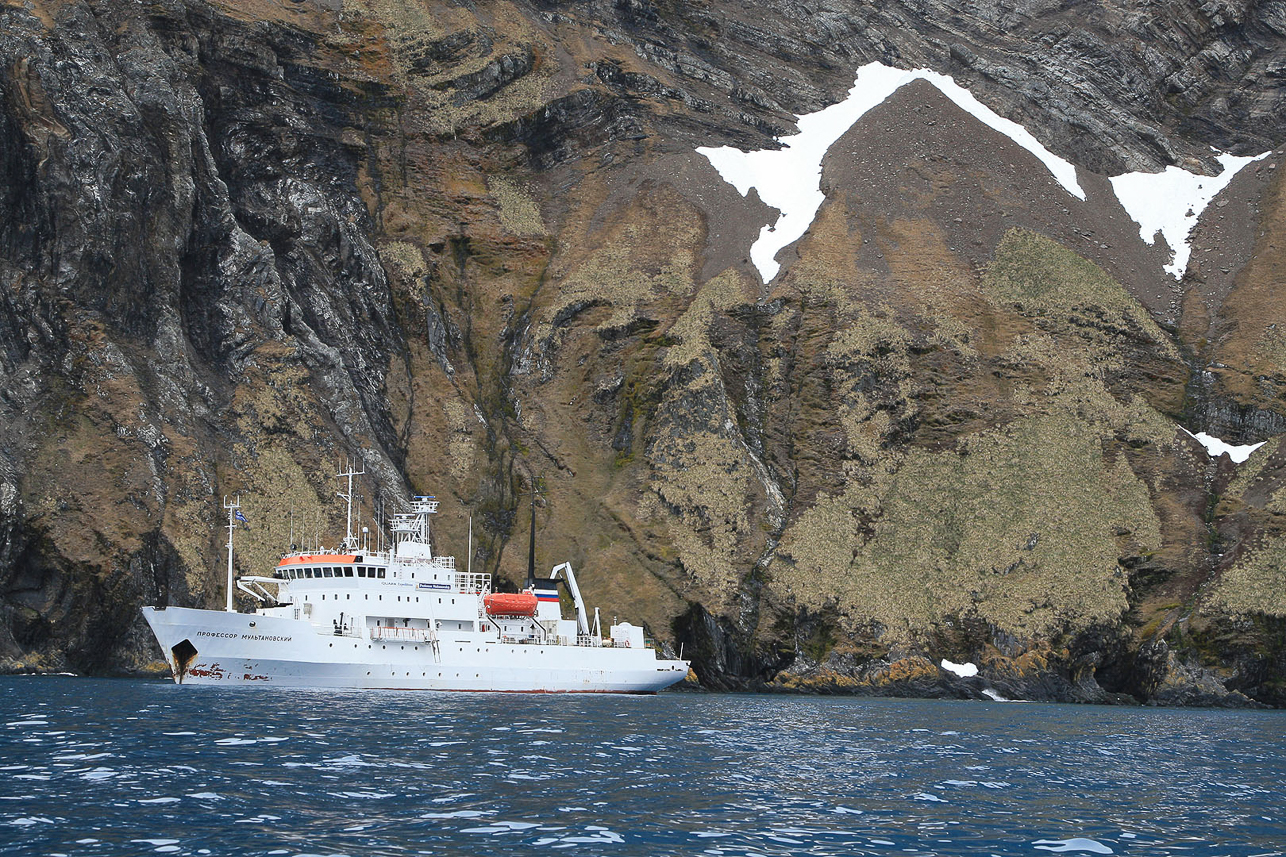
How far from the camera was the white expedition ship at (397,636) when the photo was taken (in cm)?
5266

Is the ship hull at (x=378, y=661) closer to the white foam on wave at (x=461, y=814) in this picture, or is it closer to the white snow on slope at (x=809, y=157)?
the white foam on wave at (x=461, y=814)

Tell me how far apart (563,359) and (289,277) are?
2151cm

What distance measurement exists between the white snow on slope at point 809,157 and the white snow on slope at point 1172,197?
5763 millimetres

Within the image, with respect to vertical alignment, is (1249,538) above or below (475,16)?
below

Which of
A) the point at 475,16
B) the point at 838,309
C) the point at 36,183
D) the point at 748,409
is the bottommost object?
the point at 748,409

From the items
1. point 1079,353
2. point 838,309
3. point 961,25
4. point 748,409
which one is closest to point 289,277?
point 748,409

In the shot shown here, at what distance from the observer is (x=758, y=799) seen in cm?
2169

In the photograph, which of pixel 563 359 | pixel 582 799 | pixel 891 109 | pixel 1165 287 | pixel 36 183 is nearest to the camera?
pixel 582 799

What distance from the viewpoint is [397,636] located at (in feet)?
188

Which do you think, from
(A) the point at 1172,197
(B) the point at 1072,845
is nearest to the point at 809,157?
(A) the point at 1172,197

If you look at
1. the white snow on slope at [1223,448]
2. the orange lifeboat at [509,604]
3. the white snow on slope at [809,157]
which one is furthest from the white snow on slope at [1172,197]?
the orange lifeboat at [509,604]

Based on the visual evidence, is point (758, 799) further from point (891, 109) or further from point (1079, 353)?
point (891, 109)

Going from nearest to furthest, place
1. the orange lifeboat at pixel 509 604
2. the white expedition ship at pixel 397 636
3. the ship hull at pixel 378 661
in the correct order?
the ship hull at pixel 378 661 → the white expedition ship at pixel 397 636 → the orange lifeboat at pixel 509 604

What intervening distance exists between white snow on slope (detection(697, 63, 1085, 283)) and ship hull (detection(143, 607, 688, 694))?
40.3m
